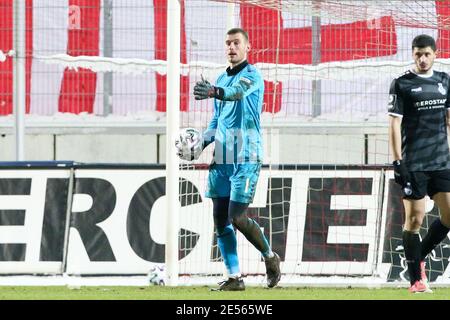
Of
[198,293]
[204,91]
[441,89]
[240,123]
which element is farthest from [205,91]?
[441,89]

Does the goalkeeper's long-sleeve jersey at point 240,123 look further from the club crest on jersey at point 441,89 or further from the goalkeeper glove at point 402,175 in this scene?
Answer: the club crest on jersey at point 441,89

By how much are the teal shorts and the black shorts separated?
118 cm

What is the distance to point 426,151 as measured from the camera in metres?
10.1

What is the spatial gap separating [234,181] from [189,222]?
5.50ft

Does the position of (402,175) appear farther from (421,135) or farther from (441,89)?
(441,89)

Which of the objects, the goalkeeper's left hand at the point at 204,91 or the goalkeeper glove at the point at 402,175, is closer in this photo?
the goalkeeper's left hand at the point at 204,91

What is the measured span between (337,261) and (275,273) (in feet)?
4.84

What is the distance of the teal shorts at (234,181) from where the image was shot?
10.3 m

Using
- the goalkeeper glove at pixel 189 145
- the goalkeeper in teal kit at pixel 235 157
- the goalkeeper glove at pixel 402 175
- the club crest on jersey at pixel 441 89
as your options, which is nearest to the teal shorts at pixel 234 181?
the goalkeeper in teal kit at pixel 235 157

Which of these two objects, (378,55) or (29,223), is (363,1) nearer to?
(378,55)

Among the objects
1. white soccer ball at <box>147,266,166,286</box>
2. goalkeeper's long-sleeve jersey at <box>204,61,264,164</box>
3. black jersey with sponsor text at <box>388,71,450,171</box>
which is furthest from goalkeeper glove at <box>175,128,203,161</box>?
black jersey with sponsor text at <box>388,71,450,171</box>

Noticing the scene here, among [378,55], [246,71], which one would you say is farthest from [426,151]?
[378,55]

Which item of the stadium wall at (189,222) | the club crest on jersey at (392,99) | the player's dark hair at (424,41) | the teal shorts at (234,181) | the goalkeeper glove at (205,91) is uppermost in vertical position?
the player's dark hair at (424,41)

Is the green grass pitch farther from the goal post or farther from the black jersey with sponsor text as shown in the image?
the black jersey with sponsor text
